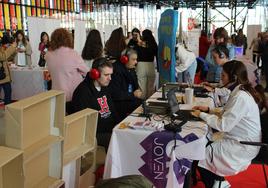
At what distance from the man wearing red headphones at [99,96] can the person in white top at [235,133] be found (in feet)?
2.67

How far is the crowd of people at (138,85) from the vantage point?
85.1 inches

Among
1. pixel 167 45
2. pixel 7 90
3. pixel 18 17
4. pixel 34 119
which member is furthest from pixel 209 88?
pixel 18 17

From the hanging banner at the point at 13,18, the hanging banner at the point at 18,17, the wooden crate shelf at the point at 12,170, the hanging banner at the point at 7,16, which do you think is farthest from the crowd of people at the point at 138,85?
the hanging banner at the point at 18,17

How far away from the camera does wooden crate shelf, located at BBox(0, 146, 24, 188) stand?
1.20m

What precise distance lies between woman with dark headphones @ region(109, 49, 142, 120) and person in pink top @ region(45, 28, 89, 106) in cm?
38

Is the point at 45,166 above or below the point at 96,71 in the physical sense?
below

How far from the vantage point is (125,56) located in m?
3.37

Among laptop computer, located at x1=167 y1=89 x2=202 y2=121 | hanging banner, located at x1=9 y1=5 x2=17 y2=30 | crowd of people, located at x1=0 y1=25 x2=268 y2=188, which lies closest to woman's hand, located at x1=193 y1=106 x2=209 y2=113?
crowd of people, located at x1=0 y1=25 x2=268 y2=188

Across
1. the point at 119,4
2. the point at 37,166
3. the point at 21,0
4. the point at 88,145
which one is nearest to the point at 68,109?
the point at 88,145

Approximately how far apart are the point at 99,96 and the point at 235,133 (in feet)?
3.62

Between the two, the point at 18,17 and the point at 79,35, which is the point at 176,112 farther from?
the point at 18,17

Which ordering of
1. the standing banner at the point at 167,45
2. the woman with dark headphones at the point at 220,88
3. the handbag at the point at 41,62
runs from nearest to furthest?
the woman with dark headphones at the point at 220,88, the standing banner at the point at 167,45, the handbag at the point at 41,62

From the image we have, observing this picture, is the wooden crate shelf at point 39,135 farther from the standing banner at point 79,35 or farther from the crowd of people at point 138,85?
the standing banner at point 79,35

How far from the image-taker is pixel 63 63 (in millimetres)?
3254
